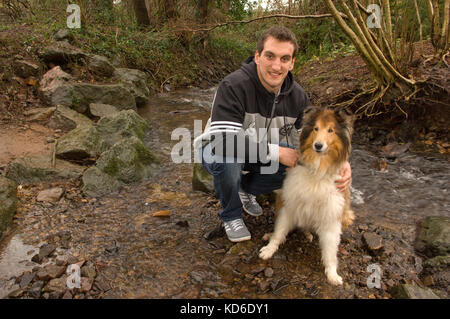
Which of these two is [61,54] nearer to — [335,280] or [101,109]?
[101,109]

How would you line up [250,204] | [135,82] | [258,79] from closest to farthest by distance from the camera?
[258,79], [250,204], [135,82]

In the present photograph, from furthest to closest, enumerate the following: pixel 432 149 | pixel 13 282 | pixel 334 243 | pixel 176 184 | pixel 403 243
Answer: pixel 432 149, pixel 176 184, pixel 403 243, pixel 334 243, pixel 13 282

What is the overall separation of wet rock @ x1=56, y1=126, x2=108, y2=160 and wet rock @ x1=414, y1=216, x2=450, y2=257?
15.4 ft

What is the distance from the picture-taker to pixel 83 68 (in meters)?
7.88

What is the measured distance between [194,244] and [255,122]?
4.69ft

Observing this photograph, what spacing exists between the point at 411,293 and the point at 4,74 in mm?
7969

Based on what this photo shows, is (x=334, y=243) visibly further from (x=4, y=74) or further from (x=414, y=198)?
(x=4, y=74)

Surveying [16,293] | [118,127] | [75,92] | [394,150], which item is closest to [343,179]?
[16,293]

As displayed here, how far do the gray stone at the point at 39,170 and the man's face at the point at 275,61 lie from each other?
10.2 ft

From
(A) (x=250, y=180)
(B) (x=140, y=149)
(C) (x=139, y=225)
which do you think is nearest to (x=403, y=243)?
(A) (x=250, y=180)

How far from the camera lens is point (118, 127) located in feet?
18.7

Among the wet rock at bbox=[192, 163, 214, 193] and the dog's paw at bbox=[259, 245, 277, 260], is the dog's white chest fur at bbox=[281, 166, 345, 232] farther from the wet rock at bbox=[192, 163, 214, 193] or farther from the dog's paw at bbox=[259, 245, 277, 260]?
Answer: the wet rock at bbox=[192, 163, 214, 193]

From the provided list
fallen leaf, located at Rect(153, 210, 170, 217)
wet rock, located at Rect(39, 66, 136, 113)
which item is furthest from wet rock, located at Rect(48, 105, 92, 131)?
fallen leaf, located at Rect(153, 210, 170, 217)
